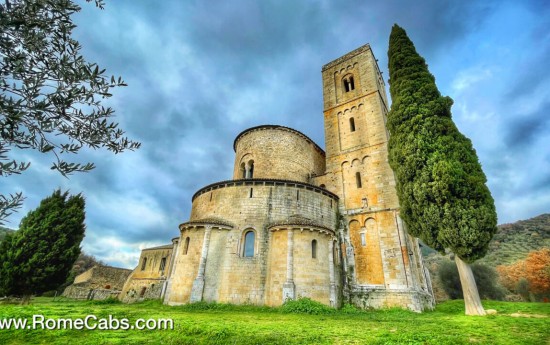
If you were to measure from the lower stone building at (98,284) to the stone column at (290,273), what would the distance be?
79.8 ft

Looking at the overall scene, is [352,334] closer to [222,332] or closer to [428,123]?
[222,332]

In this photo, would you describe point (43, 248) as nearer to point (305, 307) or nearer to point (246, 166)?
point (246, 166)

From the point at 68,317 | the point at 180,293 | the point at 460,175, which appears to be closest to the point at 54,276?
the point at 180,293

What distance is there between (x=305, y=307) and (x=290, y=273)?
6.76 feet

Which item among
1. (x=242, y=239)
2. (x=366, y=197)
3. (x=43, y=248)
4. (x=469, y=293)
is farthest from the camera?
(x=366, y=197)

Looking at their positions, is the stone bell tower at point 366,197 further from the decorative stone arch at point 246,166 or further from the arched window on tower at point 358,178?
the decorative stone arch at point 246,166

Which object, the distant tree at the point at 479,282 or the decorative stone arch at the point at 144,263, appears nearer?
the distant tree at the point at 479,282

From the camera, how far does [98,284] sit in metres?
32.5

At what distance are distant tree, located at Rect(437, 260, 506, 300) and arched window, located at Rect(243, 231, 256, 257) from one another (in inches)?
967

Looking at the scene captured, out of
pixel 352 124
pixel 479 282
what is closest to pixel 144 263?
pixel 352 124

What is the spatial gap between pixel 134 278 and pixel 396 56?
36462 mm

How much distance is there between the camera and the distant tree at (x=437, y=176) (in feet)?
39.3

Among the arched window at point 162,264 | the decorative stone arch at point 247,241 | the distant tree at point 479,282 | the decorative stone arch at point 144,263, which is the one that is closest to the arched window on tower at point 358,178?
the decorative stone arch at point 247,241

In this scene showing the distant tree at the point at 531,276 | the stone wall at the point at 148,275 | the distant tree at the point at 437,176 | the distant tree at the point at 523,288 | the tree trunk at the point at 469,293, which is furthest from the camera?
the stone wall at the point at 148,275
